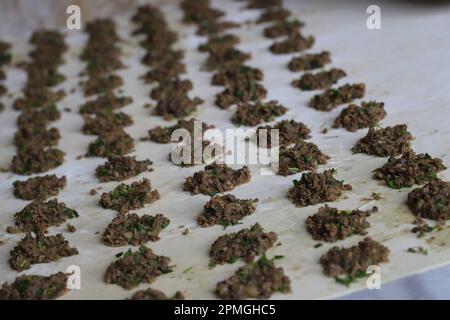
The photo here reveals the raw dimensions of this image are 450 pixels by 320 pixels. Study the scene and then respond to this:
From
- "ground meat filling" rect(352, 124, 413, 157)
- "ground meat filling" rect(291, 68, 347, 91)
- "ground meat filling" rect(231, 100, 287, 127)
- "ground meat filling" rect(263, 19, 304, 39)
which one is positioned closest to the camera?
"ground meat filling" rect(352, 124, 413, 157)

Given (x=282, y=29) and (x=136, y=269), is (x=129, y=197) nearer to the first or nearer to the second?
(x=136, y=269)

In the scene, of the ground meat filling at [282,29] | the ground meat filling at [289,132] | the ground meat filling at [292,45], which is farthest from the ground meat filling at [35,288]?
the ground meat filling at [282,29]

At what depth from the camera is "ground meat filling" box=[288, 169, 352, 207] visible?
6.68 metres

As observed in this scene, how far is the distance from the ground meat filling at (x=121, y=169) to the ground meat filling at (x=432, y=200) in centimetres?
327

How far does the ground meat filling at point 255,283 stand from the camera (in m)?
5.61

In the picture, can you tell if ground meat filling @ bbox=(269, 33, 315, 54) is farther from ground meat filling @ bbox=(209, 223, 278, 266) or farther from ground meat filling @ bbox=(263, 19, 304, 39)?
ground meat filling @ bbox=(209, 223, 278, 266)

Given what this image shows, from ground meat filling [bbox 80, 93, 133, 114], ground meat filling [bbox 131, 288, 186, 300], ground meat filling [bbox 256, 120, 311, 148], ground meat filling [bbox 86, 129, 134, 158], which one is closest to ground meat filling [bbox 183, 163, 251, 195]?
ground meat filling [bbox 256, 120, 311, 148]

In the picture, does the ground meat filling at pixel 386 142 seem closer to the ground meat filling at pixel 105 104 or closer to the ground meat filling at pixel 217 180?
the ground meat filling at pixel 217 180

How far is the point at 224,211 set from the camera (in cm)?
670

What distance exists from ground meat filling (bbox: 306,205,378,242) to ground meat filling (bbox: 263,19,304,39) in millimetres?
5387

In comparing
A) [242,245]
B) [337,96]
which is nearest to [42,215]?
[242,245]

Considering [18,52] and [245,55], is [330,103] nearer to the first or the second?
[245,55]

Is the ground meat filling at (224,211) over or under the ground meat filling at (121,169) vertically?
under

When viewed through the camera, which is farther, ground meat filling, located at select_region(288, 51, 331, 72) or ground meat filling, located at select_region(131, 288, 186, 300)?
ground meat filling, located at select_region(288, 51, 331, 72)
